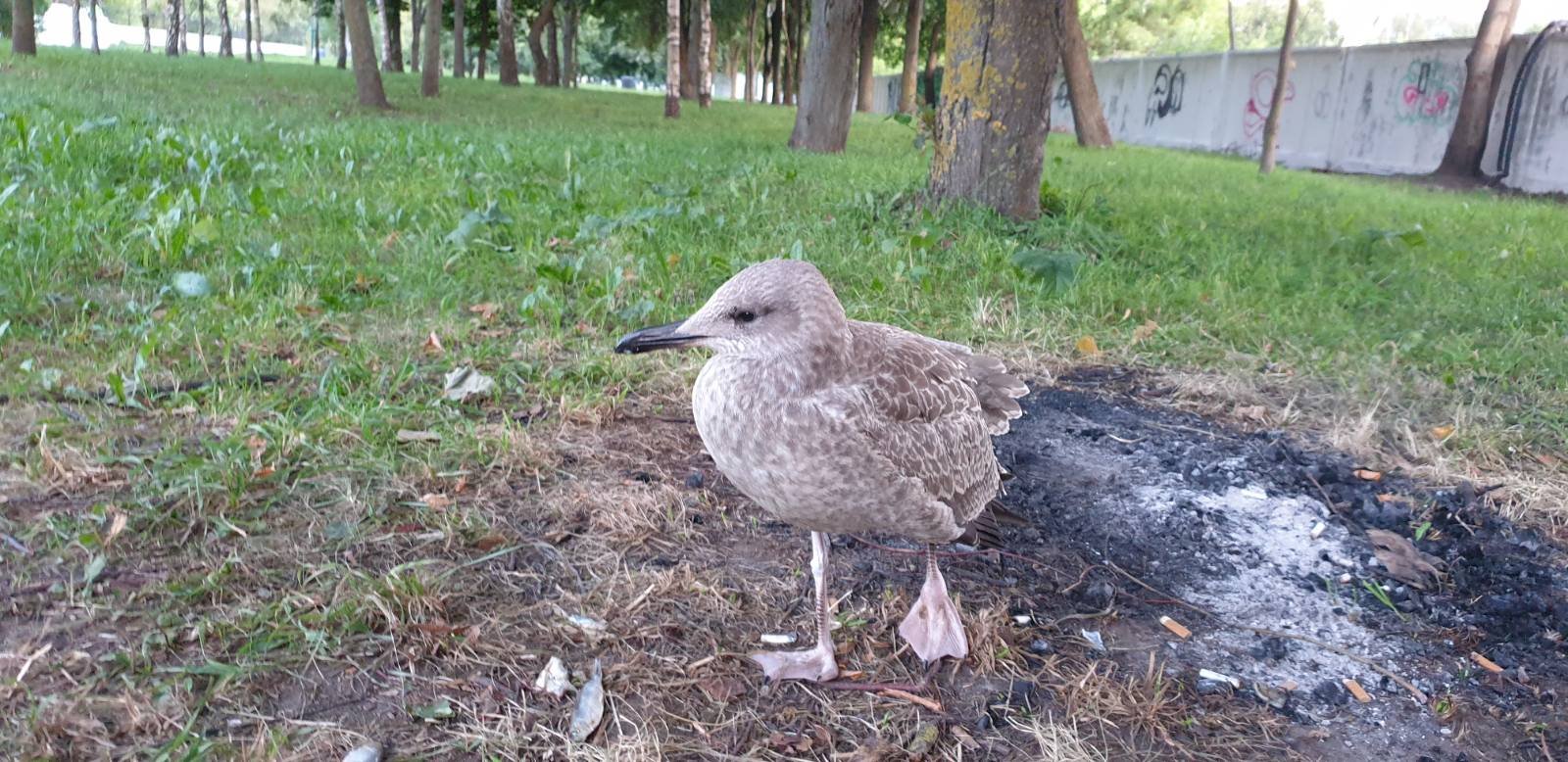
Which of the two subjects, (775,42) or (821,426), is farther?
(775,42)

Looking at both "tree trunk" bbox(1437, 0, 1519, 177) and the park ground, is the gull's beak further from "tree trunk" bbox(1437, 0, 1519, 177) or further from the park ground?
"tree trunk" bbox(1437, 0, 1519, 177)

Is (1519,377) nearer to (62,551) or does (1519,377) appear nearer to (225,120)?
(62,551)

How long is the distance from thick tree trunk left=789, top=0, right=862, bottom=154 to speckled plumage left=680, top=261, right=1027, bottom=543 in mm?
10260

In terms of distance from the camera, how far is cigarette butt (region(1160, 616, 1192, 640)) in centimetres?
288

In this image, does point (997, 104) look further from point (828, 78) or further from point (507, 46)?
point (507, 46)

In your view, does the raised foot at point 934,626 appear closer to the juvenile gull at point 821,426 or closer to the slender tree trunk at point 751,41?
the juvenile gull at point 821,426

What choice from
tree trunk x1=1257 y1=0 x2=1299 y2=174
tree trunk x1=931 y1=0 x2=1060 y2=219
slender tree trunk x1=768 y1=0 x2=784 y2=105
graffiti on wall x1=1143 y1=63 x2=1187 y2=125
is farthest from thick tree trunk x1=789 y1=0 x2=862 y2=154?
slender tree trunk x1=768 y1=0 x2=784 y2=105

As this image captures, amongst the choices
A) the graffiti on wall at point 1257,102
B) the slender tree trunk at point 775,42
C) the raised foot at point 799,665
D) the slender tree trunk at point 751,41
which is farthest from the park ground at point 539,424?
the slender tree trunk at point 775,42

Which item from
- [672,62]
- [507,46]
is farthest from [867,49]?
[672,62]

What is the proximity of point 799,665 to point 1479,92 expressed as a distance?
1747cm

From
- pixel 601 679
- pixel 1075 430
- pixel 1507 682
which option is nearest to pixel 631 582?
pixel 601 679

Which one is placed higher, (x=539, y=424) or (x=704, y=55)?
(x=704, y=55)

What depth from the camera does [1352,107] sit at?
1967 centimetres

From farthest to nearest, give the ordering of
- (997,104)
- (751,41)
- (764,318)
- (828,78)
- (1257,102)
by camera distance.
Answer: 1. (751,41)
2. (1257,102)
3. (828,78)
4. (997,104)
5. (764,318)
